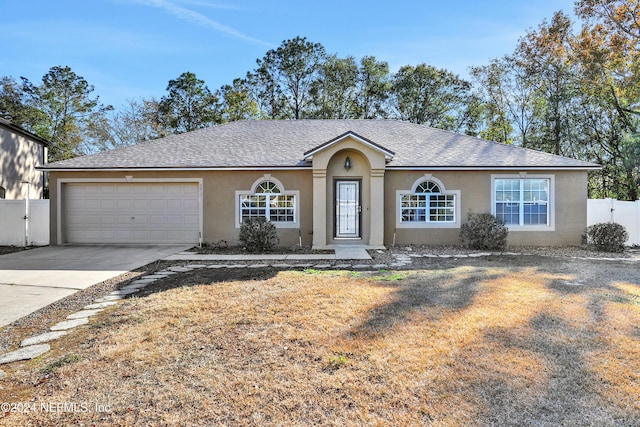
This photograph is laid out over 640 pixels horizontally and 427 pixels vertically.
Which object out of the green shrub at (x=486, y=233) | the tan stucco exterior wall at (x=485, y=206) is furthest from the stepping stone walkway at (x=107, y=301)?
the tan stucco exterior wall at (x=485, y=206)

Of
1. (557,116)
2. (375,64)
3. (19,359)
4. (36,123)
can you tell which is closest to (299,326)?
(19,359)

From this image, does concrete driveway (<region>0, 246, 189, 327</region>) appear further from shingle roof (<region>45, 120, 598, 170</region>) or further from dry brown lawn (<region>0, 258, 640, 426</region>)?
shingle roof (<region>45, 120, 598, 170</region>)

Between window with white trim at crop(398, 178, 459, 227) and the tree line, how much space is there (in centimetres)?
1581

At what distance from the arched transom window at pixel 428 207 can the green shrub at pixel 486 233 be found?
0.93 m

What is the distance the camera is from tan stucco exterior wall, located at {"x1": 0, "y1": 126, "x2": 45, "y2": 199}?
17.7 metres

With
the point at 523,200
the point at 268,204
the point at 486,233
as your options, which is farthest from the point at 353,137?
the point at 523,200

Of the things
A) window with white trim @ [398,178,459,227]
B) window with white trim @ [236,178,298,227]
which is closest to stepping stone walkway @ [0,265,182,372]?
window with white trim @ [236,178,298,227]

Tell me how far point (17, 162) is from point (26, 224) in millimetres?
8014

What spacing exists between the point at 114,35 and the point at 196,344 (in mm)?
16506

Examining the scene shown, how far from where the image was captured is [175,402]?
2.86 meters

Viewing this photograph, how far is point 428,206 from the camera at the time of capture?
41.6 feet

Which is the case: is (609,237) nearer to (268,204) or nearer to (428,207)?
(428,207)

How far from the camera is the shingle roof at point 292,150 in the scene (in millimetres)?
12492

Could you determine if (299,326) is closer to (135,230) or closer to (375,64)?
(135,230)
